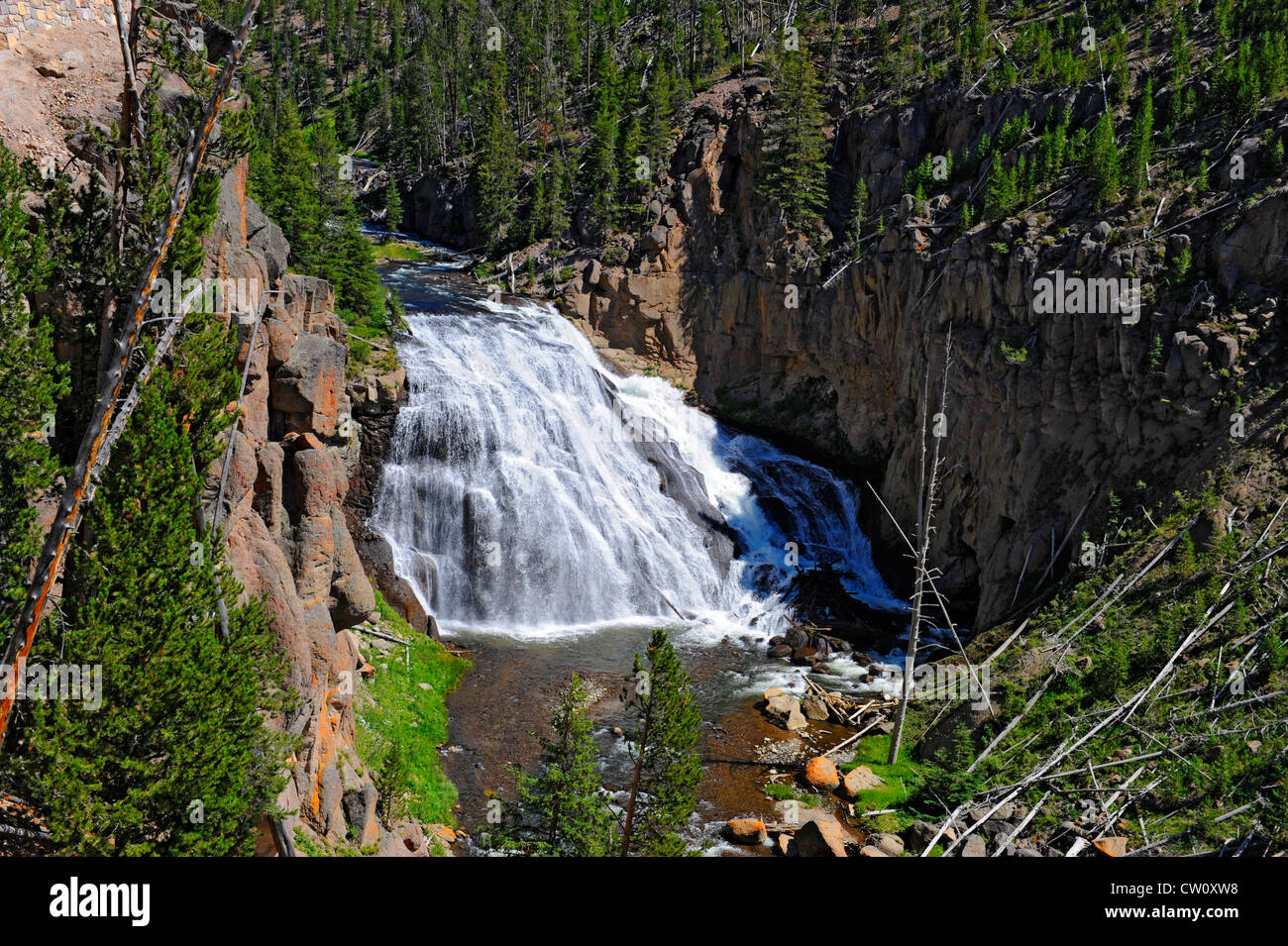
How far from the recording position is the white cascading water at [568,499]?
35.8 metres

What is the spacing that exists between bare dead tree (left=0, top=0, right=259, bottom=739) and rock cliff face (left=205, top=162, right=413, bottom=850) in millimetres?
2160

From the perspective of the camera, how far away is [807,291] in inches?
1895

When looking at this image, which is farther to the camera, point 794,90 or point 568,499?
point 794,90

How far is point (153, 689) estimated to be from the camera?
13531 millimetres

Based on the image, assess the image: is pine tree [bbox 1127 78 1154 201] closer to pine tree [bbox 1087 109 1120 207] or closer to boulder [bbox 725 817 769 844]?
pine tree [bbox 1087 109 1120 207]

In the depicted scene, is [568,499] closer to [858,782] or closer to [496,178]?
[858,782]

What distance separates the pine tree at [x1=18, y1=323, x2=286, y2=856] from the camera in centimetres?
1279

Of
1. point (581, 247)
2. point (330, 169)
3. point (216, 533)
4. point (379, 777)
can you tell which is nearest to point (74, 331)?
point (216, 533)

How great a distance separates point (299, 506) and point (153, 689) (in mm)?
9524

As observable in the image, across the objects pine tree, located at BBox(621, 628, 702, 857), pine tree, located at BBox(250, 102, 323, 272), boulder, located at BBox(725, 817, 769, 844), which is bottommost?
boulder, located at BBox(725, 817, 769, 844)

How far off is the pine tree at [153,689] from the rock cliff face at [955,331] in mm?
28303

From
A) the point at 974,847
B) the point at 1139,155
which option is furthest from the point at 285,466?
the point at 1139,155

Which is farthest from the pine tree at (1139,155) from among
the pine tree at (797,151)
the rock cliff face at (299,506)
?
the rock cliff face at (299,506)

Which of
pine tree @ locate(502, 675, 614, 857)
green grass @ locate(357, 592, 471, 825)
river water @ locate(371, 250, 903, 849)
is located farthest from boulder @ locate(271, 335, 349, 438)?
pine tree @ locate(502, 675, 614, 857)
